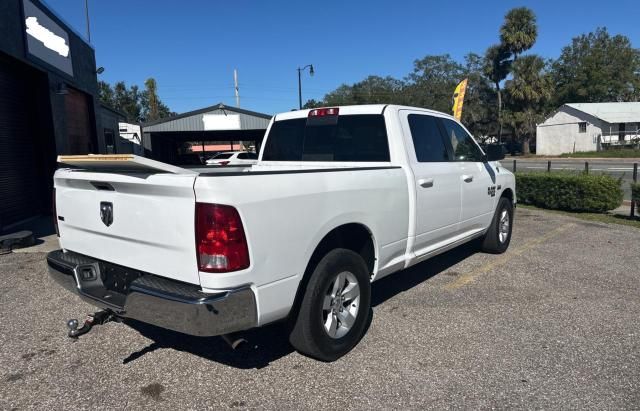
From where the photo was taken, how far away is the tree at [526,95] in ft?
153

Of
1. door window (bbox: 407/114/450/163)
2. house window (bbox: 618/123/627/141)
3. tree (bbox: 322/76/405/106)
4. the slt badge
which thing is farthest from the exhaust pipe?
tree (bbox: 322/76/405/106)

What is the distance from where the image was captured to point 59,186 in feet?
11.7

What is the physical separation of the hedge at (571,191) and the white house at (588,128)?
38910 mm

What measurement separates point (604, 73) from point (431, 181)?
6900 cm

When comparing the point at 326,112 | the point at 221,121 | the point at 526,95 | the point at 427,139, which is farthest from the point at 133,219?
the point at 526,95

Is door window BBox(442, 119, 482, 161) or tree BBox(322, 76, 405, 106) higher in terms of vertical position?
tree BBox(322, 76, 405, 106)

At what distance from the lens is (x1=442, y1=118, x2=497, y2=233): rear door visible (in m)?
5.17

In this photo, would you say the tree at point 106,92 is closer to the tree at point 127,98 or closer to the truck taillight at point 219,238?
the tree at point 127,98

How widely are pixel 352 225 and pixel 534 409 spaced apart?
1.67 meters

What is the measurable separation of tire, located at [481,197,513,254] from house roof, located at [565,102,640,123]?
4563 cm

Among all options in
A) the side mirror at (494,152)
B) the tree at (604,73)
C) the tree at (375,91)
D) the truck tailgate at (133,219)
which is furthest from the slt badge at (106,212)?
the tree at (375,91)

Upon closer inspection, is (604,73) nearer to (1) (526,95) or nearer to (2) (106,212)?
(1) (526,95)

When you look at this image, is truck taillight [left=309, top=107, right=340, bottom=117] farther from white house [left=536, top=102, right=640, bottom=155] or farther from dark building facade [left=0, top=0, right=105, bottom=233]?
white house [left=536, top=102, right=640, bottom=155]

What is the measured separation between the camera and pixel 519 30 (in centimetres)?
4672
